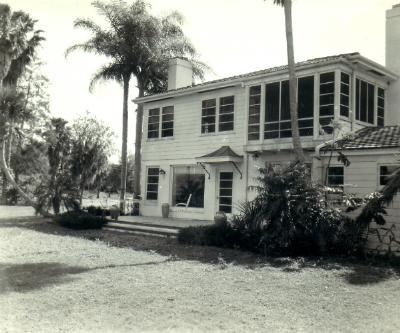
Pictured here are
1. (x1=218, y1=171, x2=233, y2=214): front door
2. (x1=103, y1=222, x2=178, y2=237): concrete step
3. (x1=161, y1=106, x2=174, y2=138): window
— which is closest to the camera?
(x1=103, y1=222, x2=178, y2=237): concrete step

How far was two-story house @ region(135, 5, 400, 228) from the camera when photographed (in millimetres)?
15867

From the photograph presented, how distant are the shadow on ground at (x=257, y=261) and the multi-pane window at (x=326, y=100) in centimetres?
580

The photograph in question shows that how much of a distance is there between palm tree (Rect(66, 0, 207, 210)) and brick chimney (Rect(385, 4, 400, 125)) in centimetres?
1069

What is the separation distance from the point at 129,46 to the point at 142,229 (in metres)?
11.8

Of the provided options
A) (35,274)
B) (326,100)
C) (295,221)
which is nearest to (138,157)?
(326,100)

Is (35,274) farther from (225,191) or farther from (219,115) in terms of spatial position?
(219,115)

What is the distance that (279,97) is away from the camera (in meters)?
17.1

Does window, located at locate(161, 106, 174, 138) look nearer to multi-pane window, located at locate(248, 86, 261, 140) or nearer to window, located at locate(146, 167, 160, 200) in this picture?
window, located at locate(146, 167, 160, 200)

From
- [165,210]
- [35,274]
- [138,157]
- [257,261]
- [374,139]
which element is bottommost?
[35,274]

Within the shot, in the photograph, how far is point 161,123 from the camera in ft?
72.2

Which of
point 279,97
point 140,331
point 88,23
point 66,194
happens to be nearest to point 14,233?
point 66,194

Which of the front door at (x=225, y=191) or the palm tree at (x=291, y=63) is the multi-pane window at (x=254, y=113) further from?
the palm tree at (x=291, y=63)

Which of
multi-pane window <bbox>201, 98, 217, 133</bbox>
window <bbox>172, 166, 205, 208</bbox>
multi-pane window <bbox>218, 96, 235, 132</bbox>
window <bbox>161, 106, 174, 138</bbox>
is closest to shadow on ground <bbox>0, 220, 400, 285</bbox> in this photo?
window <bbox>172, 166, 205, 208</bbox>

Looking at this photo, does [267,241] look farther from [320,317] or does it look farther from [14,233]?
[14,233]
